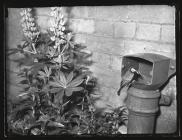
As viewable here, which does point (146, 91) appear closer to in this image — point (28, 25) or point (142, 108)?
point (142, 108)

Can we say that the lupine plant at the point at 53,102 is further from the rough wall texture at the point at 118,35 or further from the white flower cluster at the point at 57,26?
the rough wall texture at the point at 118,35

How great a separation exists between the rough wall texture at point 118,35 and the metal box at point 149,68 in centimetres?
16

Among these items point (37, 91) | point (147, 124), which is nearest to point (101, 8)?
point (37, 91)

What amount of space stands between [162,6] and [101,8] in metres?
0.57

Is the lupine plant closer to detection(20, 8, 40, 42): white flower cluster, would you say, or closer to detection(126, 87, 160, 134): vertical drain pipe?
detection(20, 8, 40, 42): white flower cluster

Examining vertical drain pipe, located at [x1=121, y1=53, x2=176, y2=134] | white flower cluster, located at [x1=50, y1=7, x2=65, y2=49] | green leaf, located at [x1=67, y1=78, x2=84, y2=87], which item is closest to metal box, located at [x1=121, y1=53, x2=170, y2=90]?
vertical drain pipe, located at [x1=121, y1=53, x2=176, y2=134]

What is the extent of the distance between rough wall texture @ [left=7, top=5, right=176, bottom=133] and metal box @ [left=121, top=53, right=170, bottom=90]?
161 millimetres

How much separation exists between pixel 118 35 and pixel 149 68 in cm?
43

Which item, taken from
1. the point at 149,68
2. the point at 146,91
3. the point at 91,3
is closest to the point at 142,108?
the point at 146,91

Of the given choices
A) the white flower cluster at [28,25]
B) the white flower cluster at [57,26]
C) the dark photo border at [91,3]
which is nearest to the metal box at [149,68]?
the dark photo border at [91,3]

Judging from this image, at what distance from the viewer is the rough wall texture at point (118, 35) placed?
191cm

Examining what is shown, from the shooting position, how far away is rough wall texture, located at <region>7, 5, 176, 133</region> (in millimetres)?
1912

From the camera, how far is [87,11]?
7.54 ft

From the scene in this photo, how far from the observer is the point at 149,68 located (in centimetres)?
190
